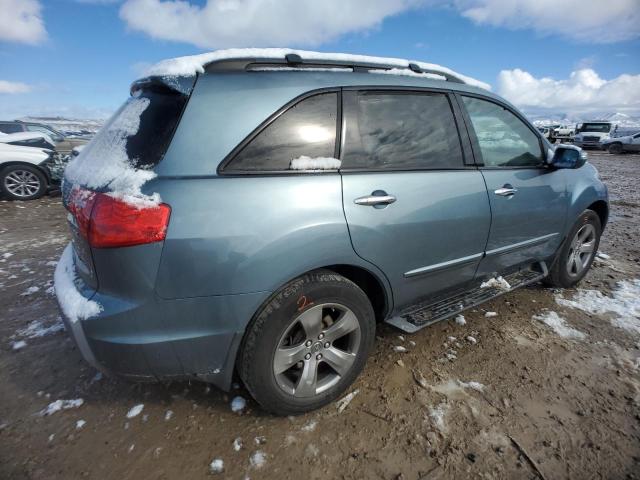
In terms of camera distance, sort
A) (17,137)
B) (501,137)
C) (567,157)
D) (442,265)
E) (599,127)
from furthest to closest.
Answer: (599,127) < (17,137) < (567,157) < (501,137) < (442,265)

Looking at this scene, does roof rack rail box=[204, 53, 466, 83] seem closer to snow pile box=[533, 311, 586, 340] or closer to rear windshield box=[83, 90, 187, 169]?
rear windshield box=[83, 90, 187, 169]

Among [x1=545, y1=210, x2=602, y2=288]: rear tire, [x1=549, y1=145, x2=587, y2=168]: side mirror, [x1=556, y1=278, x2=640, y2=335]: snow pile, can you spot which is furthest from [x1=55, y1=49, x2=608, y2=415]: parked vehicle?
[x1=556, y1=278, x2=640, y2=335]: snow pile

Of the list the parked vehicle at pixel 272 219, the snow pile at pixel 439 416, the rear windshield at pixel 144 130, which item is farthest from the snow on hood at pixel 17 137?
the snow pile at pixel 439 416

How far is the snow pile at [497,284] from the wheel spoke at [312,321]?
4.93 ft

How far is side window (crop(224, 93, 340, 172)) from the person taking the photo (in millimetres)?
1715

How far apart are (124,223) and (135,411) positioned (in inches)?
45.7

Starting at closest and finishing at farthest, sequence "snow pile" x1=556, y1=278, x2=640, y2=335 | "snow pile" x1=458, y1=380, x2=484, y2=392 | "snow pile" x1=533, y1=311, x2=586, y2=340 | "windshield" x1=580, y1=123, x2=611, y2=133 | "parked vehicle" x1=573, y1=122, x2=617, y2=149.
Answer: "snow pile" x1=458, y1=380, x2=484, y2=392, "snow pile" x1=533, y1=311, x2=586, y2=340, "snow pile" x1=556, y1=278, x2=640, y2=335, "parked vehicle" x1=573, y1=122, x2=617, y2=149, "windshield" x1=580, y1=123, x2=611, y2=133

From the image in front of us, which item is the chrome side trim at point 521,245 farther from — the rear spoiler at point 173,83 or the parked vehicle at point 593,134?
the parked vehicle at point 593,134

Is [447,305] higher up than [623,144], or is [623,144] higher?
[447,305]

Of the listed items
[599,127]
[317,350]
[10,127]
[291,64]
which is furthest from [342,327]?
[599,127]

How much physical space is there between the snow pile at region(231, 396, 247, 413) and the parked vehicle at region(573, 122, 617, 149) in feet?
93.5

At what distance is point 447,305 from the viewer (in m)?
2.54

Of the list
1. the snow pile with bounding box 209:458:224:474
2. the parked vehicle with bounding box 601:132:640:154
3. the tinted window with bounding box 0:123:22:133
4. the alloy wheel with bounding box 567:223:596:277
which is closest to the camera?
the snow pile with bounding box 209:458:224:474

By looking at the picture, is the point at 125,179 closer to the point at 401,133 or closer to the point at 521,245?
the point at 401,133
